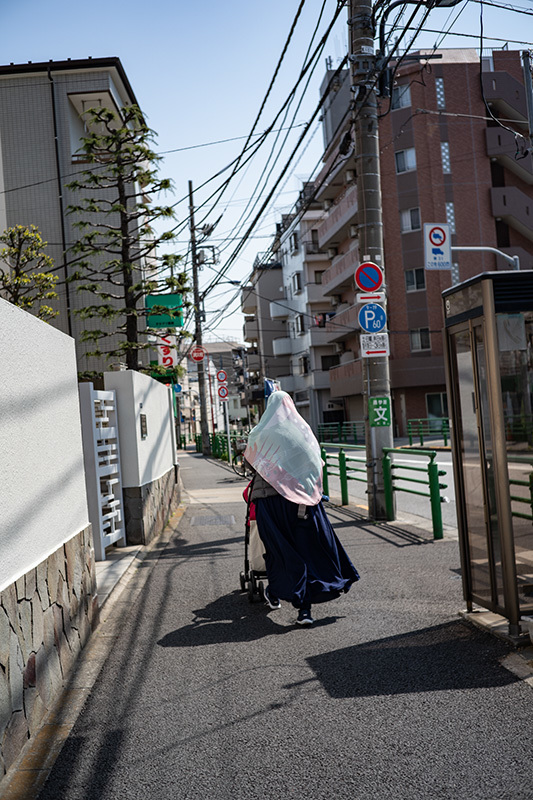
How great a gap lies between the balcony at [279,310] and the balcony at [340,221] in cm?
1345

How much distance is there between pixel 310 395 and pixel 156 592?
46538mm

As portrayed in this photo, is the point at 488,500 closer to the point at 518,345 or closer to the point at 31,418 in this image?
the point at 518,345

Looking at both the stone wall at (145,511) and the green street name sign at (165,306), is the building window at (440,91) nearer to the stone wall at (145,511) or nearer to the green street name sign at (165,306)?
the green street name sign at (165,306)

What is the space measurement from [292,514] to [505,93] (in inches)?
1421

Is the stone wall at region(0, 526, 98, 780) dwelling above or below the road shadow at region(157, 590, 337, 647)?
above

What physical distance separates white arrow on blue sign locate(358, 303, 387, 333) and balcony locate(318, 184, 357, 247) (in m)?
28.8

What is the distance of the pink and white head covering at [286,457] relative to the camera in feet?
19.4

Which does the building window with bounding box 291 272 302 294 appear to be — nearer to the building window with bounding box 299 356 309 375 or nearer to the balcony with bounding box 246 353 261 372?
the building window with bounding box 299 356 309 375

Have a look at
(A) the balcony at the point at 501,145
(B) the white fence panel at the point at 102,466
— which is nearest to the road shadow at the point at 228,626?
(B) the white fence panel at the point at 102,466

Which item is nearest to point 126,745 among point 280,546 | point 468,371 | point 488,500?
point 280,546

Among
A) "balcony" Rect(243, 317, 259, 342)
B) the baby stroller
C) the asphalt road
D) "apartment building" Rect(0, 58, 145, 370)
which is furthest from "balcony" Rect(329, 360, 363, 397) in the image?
the asphalt road

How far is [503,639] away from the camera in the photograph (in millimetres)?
4832

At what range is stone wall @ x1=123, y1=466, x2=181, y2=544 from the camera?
989cm

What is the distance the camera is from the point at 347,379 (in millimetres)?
43156
